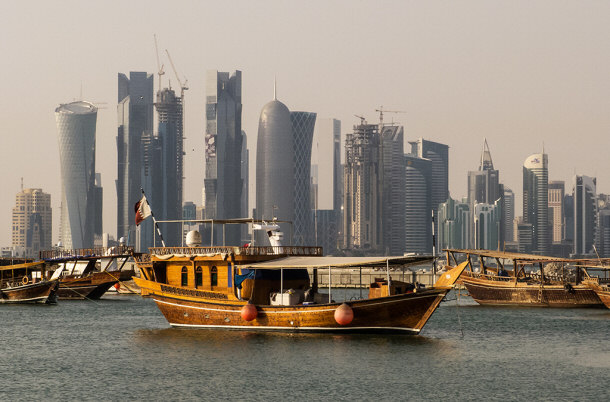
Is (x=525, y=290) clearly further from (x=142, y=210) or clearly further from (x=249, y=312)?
(x=249, y=312)

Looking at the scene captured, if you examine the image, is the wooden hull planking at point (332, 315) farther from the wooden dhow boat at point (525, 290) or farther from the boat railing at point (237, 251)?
the wooden dhow boat at point (525, 290)

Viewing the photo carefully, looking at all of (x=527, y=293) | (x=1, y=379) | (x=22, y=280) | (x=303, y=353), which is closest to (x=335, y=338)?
(x=303, y=353)

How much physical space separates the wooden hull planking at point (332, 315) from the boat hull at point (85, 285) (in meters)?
42.2

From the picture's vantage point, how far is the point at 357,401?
3612 centimetres

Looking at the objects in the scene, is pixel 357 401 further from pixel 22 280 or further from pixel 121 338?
pixel 22 280

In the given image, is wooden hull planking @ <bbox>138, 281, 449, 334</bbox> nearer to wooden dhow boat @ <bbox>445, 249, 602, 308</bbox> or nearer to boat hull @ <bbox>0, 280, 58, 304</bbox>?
wooden dhow boat @ <bbox>445, 249, 602, 308</bbox>

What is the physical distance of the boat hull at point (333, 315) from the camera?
48.8m

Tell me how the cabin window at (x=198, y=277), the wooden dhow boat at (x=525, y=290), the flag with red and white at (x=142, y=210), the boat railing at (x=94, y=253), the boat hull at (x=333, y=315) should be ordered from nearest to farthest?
the boat hull at (x=333, y=315), the cabin window at (x=198, y=277), the flag with red and white at (x=142, y=210), the wooden dhow boat at (x=525, y=290), the boat railing at (x=94, y=253)

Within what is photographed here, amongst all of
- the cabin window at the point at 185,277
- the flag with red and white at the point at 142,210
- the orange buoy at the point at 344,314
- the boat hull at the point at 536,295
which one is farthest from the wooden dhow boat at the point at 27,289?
the orange buoy at the point at 344,314

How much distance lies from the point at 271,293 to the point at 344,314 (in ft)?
18.3

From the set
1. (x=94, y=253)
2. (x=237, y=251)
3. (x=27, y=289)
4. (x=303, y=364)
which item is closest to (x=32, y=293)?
(x=27, y=289)

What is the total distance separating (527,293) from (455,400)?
46952 millimetres

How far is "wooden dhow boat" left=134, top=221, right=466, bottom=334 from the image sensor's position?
4894cm

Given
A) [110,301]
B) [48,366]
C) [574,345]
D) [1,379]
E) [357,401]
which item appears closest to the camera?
[357,401]
